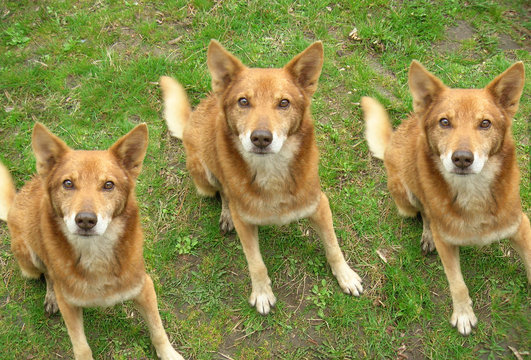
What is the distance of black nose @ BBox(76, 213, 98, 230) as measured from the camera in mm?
4109

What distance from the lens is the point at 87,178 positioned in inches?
170

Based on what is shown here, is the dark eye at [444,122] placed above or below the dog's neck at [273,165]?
above

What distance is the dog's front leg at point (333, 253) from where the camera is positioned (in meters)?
5.43

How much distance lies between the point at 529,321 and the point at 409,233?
1503 mm

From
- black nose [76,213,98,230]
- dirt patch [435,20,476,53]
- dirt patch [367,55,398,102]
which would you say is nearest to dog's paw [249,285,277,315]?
black nose [76,213,98,230]

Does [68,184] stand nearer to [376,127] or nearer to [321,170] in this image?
[321,170]

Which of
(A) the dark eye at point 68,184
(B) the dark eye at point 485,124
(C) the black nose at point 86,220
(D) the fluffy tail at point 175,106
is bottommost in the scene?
(D) the fluffy tail at point 175,106

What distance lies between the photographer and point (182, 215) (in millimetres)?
6359

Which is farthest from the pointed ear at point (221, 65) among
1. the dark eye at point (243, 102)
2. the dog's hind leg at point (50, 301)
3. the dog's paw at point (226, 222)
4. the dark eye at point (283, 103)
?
the dog's hind leg at point (50, 301)

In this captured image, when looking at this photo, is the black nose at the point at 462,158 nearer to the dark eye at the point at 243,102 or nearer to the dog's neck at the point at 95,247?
the dark eye at the point at 243,102

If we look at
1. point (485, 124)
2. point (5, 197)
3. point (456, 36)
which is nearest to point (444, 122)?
point (485, 124)

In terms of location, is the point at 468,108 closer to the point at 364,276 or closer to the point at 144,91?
the point at 364,276

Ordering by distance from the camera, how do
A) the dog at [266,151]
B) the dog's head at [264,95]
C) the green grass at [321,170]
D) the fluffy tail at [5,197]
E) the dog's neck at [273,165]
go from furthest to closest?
1. the fluffy tail at [5,197]
2. the green grass at [321,170]
3. the dog's neck at [273,165]
4. the dog at [266,151]
5. the dog's head at [264,95]

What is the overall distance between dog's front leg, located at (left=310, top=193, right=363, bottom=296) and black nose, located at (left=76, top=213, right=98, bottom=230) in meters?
2.22
